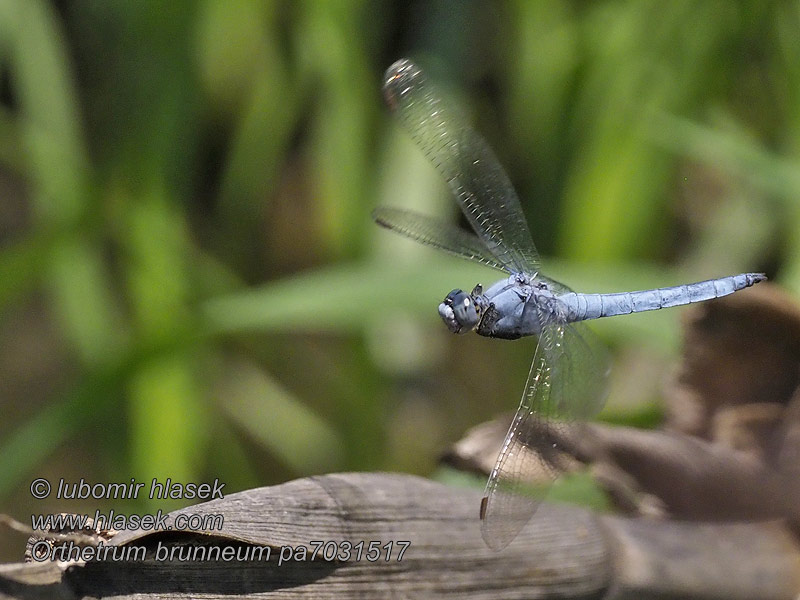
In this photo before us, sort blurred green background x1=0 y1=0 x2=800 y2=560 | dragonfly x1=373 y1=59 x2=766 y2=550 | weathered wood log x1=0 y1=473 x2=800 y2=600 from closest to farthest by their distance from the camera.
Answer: weathered wood log x1=0 y1=473 x2=800 y2=600, dragonfly x1=373 y1=59 x2=766 y2=550, blurred green background x1=0 y1=0 x2=800 y2=560

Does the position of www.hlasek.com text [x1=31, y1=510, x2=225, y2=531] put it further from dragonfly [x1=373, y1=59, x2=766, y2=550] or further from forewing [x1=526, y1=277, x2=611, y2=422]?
forewing [x1=526, y1=277, x2=611, y2=422]

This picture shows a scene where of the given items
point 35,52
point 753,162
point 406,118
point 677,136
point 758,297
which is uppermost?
point 35,52

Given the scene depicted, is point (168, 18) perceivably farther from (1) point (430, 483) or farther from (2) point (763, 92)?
(1) point (430, 483)

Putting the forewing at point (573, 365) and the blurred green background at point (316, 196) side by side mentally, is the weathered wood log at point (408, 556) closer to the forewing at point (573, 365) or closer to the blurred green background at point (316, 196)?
the forewing at point (573, 365)

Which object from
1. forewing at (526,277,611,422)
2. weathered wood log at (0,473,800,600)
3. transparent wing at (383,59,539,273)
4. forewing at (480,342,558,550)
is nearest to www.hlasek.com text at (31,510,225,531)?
weathered wood log at (0,473,800,600)

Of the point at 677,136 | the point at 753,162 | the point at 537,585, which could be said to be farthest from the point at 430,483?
the point at 677,136

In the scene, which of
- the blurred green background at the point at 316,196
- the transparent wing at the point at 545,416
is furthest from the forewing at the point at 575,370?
the blurred green background at the point at 316,196

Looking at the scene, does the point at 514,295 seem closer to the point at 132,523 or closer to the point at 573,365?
the point at 573,365

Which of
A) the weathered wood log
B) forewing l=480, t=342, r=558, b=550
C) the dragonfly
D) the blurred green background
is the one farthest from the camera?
the blurred green background
